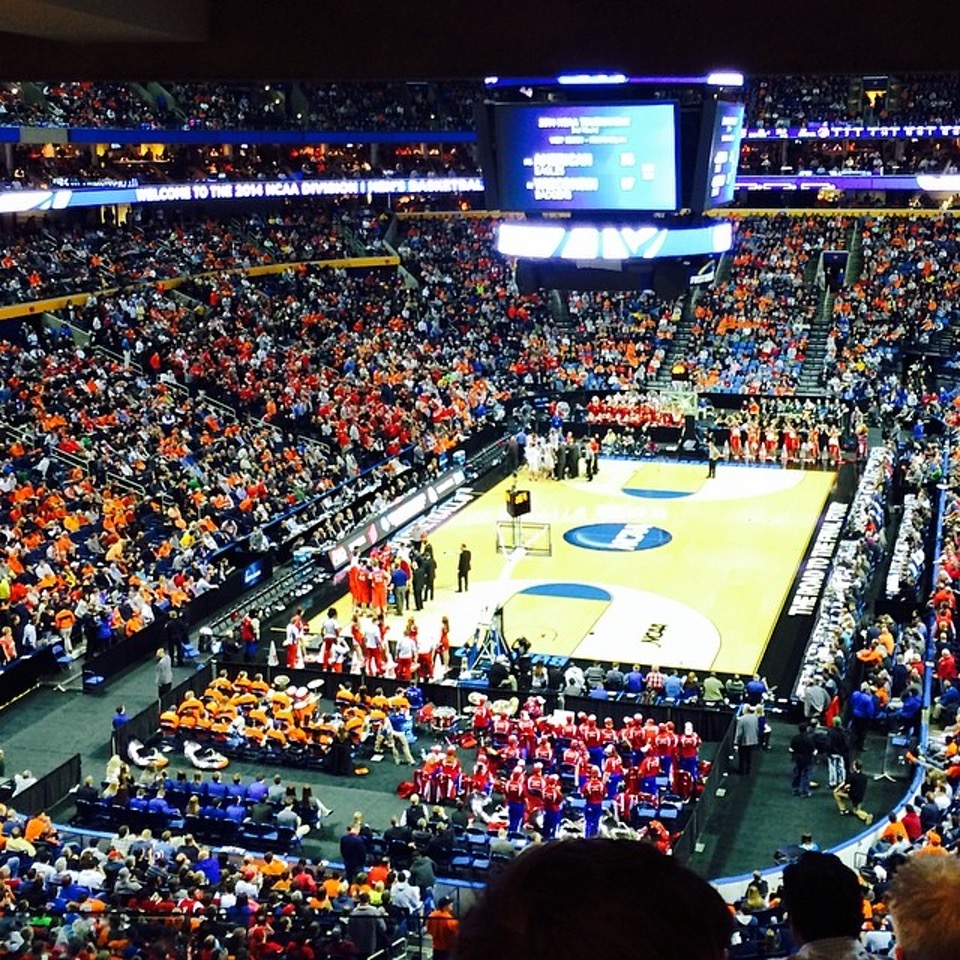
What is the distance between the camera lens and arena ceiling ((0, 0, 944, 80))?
155 inches

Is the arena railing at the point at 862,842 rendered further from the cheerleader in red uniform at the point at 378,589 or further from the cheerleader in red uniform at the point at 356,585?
the cheerleader in red uniform at the point at 356,585

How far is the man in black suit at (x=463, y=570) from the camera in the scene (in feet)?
86.2

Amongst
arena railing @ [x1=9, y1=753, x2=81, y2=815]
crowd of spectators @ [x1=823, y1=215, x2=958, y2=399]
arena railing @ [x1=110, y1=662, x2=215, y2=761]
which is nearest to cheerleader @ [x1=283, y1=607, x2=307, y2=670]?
arena railing @ [x1=110, y1=662, x2=215, y2=761]

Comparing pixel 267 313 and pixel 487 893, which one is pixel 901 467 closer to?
pixel 267 313

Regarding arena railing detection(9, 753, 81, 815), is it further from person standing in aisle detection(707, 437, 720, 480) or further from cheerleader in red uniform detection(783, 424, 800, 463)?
cheerleader in red uniform detection(783, 424, 800, 463)

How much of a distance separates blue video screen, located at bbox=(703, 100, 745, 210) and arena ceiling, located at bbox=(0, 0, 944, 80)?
31.7 feet

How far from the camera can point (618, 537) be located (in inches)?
1184

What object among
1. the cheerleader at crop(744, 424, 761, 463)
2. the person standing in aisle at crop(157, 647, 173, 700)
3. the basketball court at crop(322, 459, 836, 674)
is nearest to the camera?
the person standing in aisle at crop(157, 647, 173, 700)

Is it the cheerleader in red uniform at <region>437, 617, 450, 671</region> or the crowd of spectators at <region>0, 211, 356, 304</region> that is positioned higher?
the crowd of spectators at <region>0, 211, 356, 304</region>

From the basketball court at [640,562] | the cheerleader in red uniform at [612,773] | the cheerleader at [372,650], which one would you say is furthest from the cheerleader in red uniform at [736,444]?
the cheerleader in red uniform at [612,773]

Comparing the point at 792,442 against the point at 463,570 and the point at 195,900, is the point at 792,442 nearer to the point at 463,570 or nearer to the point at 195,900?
the point at 463,570

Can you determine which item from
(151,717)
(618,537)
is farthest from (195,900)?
(618,537)

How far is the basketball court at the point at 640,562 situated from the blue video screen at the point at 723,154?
31.3ft

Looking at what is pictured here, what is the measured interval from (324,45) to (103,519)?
75.1ft
